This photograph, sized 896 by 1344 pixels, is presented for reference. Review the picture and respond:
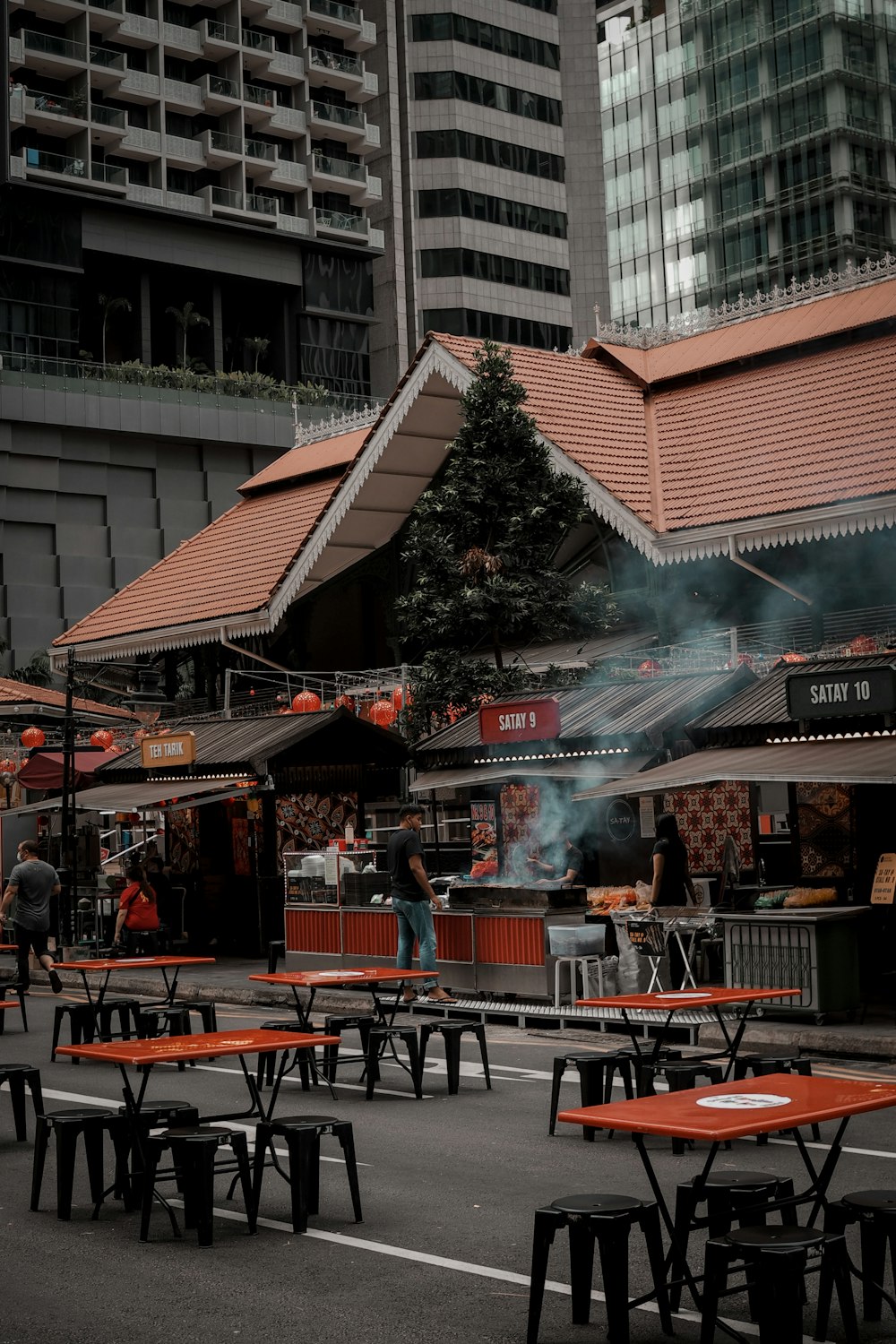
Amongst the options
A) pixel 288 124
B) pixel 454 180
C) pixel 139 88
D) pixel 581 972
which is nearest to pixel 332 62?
pixel 288 124

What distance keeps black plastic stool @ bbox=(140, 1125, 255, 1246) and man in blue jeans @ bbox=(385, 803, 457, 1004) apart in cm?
829

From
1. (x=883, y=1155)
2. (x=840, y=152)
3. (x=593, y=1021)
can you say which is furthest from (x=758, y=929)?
(x=840, y=152)

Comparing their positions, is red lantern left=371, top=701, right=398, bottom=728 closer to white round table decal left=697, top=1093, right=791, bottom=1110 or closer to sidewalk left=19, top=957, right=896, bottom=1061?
sidewalk left=19, top=957, right=896, bottom=1061

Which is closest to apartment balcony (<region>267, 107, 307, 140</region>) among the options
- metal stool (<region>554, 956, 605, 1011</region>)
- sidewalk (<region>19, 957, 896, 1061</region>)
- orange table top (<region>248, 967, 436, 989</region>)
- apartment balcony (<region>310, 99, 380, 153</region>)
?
apartment balcony (<region>310, 99, 380, 153</region>)

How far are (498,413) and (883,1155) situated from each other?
13.8m

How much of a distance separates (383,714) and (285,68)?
51.9 m

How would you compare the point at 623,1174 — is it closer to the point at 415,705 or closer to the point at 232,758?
the point at 415,705

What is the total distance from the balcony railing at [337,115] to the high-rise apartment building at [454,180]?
14.9 ft

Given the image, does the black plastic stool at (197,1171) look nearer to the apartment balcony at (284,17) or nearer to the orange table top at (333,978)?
the orange table top at (333,978)

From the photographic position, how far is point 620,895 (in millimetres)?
17906

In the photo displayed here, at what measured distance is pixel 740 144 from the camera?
94.1 m

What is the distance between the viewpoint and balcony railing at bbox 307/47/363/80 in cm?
6956

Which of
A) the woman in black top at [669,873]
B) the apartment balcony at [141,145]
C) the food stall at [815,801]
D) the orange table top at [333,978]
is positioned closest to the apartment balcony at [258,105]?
the apartment balcony at [141,145]

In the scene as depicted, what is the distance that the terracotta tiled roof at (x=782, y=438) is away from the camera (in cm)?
2122
